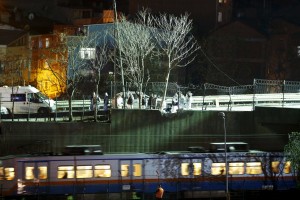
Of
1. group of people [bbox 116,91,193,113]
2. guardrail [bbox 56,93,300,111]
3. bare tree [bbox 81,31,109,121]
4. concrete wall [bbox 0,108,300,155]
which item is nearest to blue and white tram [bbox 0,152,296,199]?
concrete wall [bbox 0,108,300,155]

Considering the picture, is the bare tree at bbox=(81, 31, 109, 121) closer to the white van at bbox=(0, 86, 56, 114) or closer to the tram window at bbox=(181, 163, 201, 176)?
the white van at bbox=(0, 86, 56, 114)

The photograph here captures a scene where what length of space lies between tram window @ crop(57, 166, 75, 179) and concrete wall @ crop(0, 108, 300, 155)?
5.47m

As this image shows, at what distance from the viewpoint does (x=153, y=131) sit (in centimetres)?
3984

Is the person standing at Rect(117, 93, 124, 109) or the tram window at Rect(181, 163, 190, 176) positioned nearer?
the tram window at Rect(181, 163, 190, 176)

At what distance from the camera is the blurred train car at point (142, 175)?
3247 centimetres

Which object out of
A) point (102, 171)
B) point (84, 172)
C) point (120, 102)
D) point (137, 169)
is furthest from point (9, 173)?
point (120, 102)

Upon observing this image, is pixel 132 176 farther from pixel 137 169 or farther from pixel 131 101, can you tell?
pixel 131 101

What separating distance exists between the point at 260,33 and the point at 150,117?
105 feet

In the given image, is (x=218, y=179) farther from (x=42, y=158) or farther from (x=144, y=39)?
(x=144, y=39)

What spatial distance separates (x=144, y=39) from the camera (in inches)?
1858

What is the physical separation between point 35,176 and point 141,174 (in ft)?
19.8

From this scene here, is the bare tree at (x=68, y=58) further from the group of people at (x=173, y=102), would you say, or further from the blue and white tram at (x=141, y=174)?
the blue and white tram at (x=141, y=174)

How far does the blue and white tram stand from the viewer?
32469 mm

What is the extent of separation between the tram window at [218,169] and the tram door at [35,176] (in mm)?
9794
